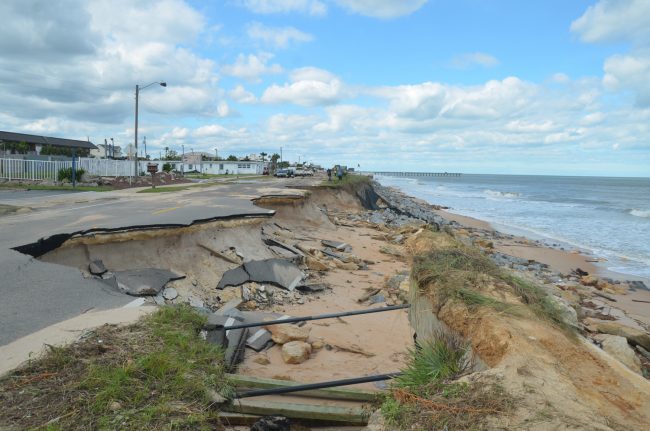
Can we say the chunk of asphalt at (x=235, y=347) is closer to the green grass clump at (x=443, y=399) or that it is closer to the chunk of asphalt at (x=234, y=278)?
the green grass clump at (x=443, y=399)

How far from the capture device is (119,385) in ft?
12.7

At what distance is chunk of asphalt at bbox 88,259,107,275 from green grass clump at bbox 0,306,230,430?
11.2ft

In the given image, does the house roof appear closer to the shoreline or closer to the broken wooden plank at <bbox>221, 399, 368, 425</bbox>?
the shoreline

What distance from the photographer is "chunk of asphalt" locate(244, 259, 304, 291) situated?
10.0 m

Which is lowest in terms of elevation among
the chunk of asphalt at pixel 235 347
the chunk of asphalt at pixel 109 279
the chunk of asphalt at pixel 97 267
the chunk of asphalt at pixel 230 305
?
the chunk of asphalt at pixel 230 305

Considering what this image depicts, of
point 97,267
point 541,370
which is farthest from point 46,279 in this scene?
point 541,370

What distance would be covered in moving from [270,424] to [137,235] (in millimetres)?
6357

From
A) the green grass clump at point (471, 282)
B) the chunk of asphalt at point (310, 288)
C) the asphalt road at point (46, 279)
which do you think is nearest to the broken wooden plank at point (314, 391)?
the green grass clump at point (471, 282)

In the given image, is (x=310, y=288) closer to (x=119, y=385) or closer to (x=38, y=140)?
(x=119, y=385)

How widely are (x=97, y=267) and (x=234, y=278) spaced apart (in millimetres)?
2673

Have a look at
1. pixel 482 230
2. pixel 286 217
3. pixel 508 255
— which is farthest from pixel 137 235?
pixel 482 230

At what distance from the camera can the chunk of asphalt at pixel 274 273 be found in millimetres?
10031

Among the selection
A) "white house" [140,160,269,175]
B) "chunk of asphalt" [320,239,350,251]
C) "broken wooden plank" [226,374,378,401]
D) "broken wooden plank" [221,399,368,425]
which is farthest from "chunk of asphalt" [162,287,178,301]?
"white house" [140,160,269,175]

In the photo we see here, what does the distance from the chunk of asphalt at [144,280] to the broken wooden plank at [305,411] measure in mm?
4347
